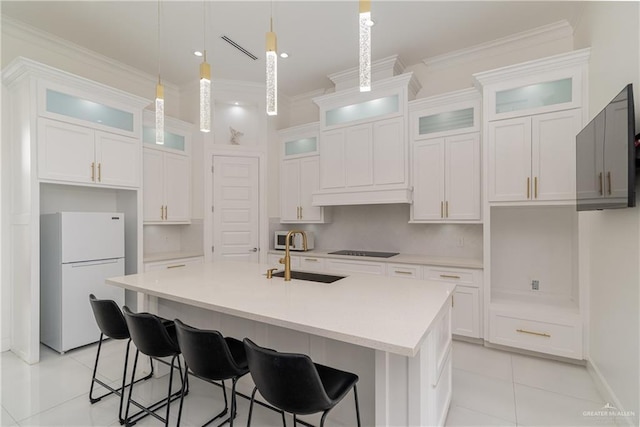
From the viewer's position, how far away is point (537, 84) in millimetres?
2926

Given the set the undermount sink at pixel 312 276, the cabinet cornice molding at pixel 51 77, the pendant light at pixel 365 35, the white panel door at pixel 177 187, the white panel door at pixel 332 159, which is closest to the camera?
the pendant light at pixel 365 35

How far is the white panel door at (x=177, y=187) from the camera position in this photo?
4.25 metres

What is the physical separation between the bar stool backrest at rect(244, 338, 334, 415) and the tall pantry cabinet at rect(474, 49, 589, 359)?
2.51m

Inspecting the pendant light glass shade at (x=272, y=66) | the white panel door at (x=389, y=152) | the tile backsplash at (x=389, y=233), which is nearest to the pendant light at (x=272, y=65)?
the pendant light glass shade at (x=272, y=66)

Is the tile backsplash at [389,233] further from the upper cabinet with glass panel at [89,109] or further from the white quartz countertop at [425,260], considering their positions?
the upper cabinet with glass panel at [89,109]

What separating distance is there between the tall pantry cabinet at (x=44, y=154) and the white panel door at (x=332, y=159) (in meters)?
2.40

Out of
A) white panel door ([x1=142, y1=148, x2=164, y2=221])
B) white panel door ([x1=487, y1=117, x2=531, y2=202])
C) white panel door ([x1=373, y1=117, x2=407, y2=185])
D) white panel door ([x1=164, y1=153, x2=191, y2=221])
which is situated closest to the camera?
white panel door ([x1=487, y1=117, x2=531, y2=202])

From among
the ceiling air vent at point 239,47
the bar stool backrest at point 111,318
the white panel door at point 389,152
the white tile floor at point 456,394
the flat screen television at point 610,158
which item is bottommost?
the white tile floor at point 456,394

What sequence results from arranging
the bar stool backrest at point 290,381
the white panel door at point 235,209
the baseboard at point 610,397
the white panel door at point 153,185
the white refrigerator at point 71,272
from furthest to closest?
the white panel door at point 235,209 < the white panel door at point 153,185 < the white refrigerator at point 71,272 < the baseboard at point 610,397 < the bar stool backrest at point 290,381

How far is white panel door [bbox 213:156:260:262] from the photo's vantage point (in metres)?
4.49

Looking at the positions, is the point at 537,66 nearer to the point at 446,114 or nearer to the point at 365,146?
the point at 446,114

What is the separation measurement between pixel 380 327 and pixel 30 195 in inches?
136

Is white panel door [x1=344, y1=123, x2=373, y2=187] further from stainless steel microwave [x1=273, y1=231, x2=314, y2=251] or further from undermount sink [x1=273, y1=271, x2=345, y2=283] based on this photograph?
undermount sink [x1=273, y1=271, x2=345, y2=283]

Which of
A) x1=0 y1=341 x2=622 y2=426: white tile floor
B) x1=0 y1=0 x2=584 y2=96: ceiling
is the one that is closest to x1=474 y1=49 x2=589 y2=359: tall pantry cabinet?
x1=0 y1=341 x2=622 y2=426: white tile floor
